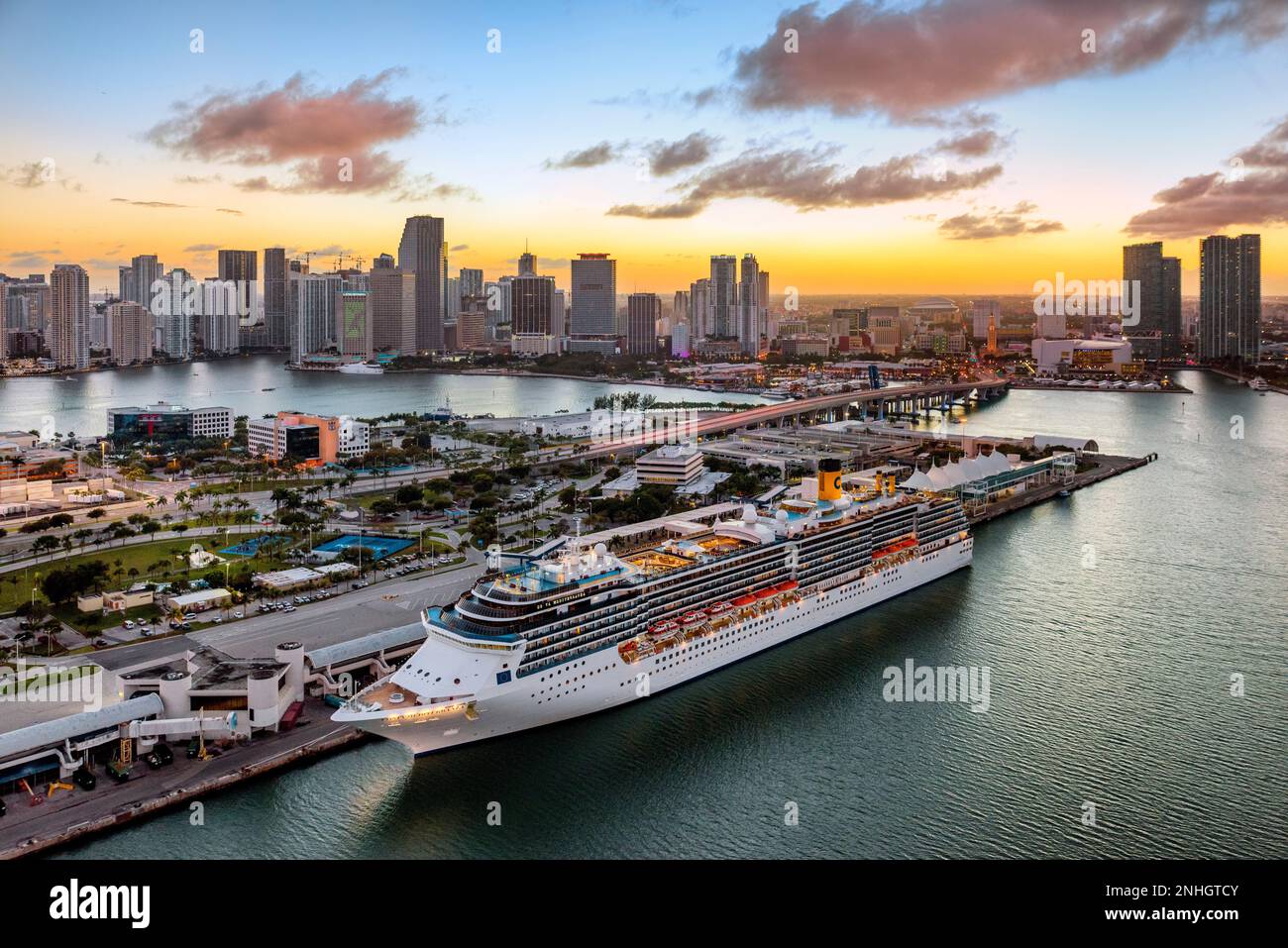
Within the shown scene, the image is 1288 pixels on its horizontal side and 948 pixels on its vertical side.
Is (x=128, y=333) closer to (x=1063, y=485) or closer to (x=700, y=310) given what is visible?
(x=700, y=310)

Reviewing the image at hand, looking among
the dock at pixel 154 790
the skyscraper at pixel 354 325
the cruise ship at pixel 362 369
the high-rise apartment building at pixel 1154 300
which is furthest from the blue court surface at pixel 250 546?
the high-rise apartment building at pixel 1154 300

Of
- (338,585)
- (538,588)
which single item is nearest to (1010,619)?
(538,588)

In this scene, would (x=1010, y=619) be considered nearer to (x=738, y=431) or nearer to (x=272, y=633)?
(x=272, y=633)

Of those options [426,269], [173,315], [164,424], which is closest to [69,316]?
[173,315]

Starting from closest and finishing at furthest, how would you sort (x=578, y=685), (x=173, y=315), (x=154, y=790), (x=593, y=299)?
1. (x=154, y=790)
2. (x=578, y=685)
3. (x=173, y=315)
4. (x=593, y=299)

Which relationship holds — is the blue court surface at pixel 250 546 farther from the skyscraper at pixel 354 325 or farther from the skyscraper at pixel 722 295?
the skyscraper at pixel 722 295

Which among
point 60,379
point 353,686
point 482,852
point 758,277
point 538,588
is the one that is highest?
point 758,277

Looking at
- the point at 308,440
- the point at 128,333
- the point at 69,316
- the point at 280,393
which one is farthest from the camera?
the point at 128,333
